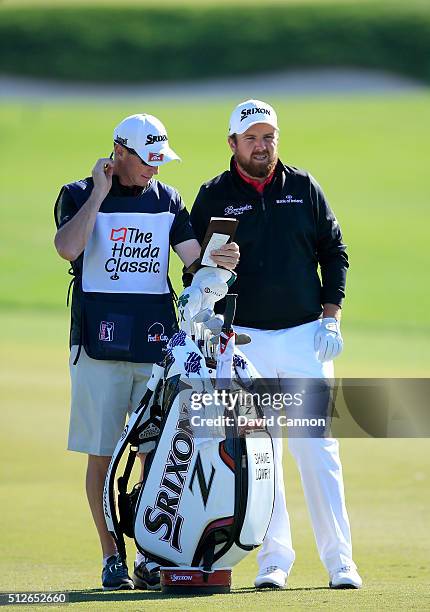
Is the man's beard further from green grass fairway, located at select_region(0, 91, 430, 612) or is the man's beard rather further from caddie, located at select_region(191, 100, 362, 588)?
green grass fairway, located at select_region(0, 91, 430, 612)

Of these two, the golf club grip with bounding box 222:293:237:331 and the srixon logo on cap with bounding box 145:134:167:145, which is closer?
the golf club grip with bounding box 222:293:237:331

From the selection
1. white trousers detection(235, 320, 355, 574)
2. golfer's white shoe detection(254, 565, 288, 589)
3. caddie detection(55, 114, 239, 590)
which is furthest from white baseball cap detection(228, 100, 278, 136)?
golfer's white shoe detection(254, 565, 288, 589)

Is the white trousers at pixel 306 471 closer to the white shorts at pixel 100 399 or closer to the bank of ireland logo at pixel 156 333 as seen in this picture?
the bank of ireland logo at pixel 156 333

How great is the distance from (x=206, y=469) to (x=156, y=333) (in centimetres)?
90

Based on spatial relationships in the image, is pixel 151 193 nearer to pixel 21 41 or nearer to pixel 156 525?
pixel 156 525

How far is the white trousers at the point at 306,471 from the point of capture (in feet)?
19.5

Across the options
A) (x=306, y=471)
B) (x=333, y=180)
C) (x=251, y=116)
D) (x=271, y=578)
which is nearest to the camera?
(x=271, y=578)

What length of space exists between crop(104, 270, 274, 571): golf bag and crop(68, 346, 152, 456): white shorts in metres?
0.56

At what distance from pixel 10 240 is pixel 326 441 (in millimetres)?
23882

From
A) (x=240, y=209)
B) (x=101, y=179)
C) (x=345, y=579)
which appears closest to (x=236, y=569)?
(x=345, y=579)

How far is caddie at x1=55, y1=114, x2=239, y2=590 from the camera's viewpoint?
591cm

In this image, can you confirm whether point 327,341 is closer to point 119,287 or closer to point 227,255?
point 227,255

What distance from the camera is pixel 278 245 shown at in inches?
245

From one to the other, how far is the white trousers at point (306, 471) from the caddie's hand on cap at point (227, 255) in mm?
650
